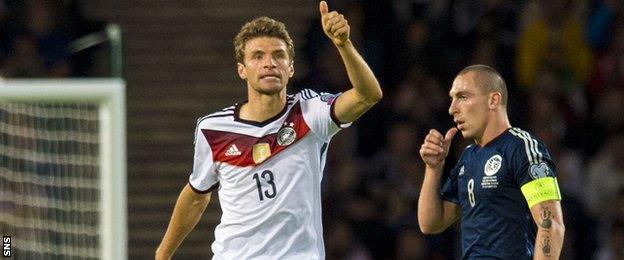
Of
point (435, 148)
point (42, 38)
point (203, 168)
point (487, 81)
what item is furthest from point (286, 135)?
point (42, 38)

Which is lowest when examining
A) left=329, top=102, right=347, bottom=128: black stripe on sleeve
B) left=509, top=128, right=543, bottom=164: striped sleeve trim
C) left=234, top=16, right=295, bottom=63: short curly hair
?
left=509, top=128, right=543, bottom=164: striped sleeve trim

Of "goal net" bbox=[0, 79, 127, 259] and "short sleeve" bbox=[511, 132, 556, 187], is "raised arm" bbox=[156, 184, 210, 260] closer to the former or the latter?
"goal net" bbox=[0, 79, 127, 259]

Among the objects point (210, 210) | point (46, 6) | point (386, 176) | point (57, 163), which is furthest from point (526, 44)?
point (57, 163)

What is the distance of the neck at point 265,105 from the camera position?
24.5 feet

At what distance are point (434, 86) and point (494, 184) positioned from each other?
6793 mm

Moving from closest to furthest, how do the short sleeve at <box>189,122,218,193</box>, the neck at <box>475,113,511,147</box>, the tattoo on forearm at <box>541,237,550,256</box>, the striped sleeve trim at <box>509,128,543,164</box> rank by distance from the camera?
the tattoo on forearm at <box>541,237,550,256</box>
the striped sleeve trim at <box>509,128,543,164</box>
the neck at <box>475,113,511,147</box>
the short sleeve at <box>189,122,218,193</box>

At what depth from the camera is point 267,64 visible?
732cm

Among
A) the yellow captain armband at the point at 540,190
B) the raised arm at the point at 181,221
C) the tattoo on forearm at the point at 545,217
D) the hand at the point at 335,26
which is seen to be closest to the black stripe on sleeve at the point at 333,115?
the hand at the point at 335,26

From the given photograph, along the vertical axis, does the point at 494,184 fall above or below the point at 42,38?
below

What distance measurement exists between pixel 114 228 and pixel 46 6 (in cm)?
685

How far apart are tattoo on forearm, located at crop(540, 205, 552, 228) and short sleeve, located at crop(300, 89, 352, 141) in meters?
1.10

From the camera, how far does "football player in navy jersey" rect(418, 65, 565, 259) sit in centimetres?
689

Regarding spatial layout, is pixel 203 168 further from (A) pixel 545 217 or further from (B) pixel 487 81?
(A) pixel 545 217

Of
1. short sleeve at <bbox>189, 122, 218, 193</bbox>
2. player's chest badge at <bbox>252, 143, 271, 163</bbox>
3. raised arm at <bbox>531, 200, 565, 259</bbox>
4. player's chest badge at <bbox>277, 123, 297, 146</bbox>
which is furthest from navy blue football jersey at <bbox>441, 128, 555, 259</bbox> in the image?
short sleeve at <bbox>189, 122, 218, 193</bbox>
